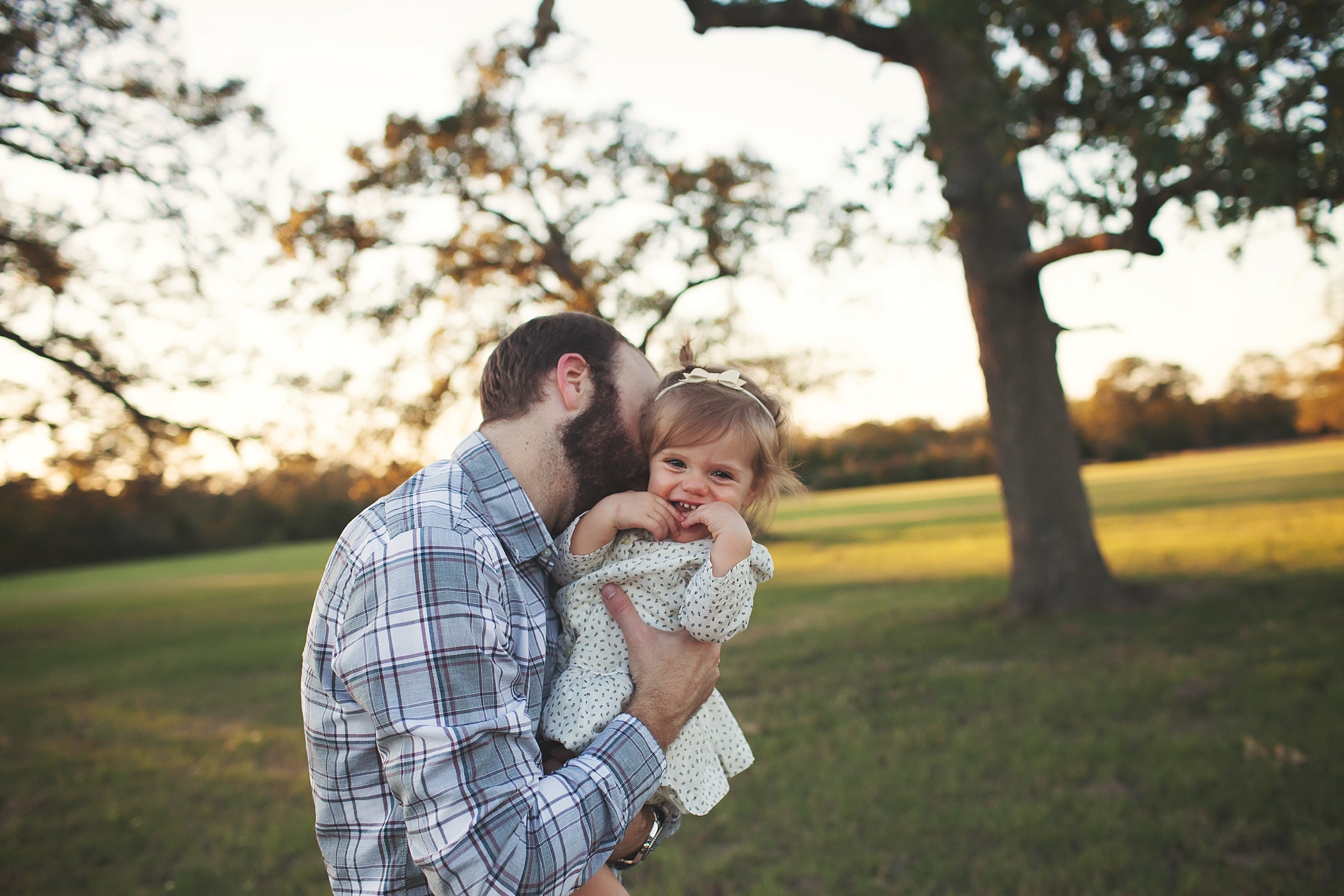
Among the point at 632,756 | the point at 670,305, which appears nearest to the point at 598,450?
the point at 632,756

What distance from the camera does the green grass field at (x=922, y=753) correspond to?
4477 millimetres

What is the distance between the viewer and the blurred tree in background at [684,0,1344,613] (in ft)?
22.9

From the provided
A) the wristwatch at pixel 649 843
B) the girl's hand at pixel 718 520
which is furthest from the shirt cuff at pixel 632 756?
the girl's hand at pixel 718 520

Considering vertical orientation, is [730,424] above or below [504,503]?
above

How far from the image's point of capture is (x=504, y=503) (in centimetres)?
202

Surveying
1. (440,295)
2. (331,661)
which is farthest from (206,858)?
(440,295)

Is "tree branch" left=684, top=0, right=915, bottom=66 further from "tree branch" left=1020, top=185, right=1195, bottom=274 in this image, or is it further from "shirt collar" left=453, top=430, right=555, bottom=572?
"shirt collar" left=453, top=430, right=555, bottom=572

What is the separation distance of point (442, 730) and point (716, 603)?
0.83 metres

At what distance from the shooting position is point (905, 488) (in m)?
61.0

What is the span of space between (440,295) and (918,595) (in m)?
10.4

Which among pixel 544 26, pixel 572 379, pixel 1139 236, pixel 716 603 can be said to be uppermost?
pixel 544 26

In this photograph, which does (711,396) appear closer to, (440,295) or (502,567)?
(502,567)

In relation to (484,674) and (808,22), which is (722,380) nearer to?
(484,674)

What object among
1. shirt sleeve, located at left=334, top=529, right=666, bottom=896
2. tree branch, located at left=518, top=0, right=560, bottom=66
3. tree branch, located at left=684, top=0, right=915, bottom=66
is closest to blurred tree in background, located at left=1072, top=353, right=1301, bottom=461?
tree branch, located at left=684, top=0, right=915, bottom=66
